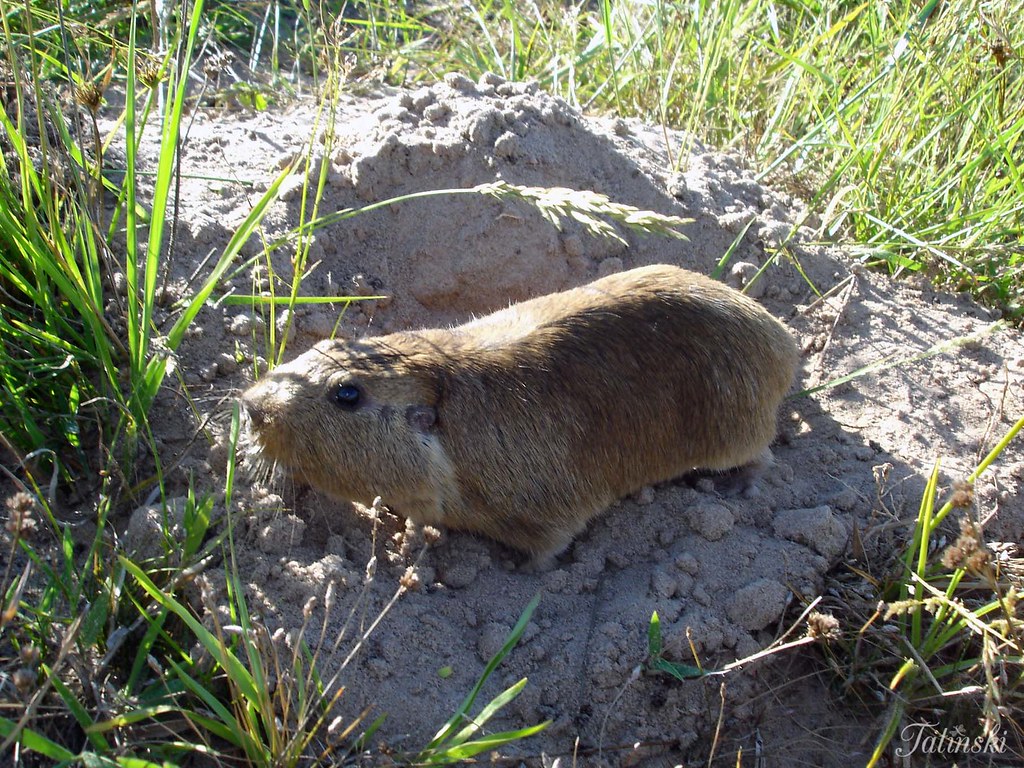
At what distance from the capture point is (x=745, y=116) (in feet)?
16.1

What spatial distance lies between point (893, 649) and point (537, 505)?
1.19 metres

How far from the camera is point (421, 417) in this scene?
2930 millimetres

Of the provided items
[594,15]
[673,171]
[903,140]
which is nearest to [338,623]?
[673,171]

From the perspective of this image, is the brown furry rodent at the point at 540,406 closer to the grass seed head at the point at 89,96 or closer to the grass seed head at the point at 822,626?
the grass seed head at the point at 822,626

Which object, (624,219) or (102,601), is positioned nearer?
(102,601)

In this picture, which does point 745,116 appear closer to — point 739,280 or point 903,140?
point 903,140

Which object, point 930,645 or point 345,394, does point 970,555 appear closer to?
point 930,645

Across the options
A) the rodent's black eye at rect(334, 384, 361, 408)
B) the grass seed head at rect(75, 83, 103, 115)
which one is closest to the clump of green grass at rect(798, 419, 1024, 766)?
the rodent's black eye at rect(334, 384, 361, 408)

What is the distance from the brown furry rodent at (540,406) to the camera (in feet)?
9.44

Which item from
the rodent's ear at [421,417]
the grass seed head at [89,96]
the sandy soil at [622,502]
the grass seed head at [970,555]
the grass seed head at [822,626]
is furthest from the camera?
the rodent's ear at [421,417]

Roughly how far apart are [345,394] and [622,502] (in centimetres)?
113

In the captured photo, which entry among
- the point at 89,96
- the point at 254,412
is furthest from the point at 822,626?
the point at 89,96

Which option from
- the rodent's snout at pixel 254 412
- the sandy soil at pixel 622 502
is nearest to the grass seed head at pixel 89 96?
the sandy soil at pixel 622 502

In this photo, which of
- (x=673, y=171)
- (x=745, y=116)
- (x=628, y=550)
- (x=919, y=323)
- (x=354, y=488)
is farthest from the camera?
(x=745, y=116)
